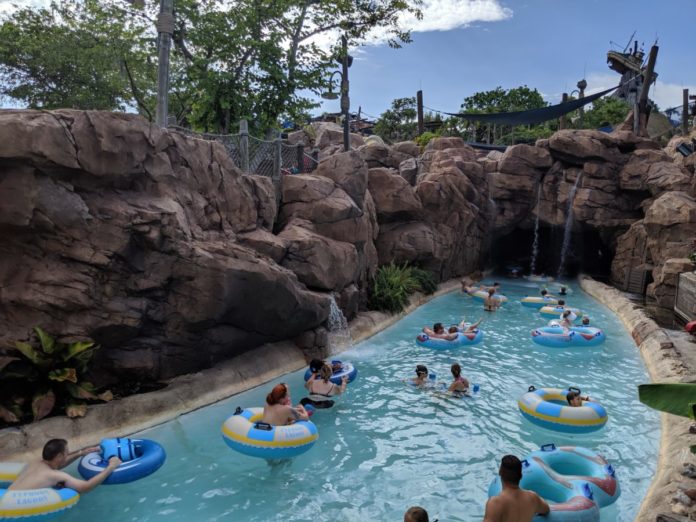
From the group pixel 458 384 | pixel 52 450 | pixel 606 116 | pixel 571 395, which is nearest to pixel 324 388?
pixel 458 384

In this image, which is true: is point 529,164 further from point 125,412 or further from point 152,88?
point 125,412

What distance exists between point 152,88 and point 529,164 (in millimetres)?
19613

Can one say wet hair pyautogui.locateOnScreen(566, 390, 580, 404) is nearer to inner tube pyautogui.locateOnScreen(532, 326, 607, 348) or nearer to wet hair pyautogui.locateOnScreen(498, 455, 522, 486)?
wet hair pyautogui.locateOnScreen(498, 455, 522, 486)

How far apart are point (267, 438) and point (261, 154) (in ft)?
28.9

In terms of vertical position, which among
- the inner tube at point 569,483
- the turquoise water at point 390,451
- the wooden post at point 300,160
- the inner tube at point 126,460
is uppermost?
the wooden post at point 300,160

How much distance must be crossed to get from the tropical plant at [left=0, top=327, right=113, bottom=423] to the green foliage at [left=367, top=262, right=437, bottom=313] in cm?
991

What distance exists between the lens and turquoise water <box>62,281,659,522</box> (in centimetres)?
680

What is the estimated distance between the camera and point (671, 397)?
4.53 meters

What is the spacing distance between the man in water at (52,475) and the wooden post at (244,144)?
819 centimetres

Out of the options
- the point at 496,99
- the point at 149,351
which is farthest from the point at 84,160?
the point at 496,99

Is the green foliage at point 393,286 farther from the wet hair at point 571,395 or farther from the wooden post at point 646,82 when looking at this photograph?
the wooden post at point 646,82

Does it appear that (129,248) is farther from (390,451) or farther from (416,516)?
(416,516)

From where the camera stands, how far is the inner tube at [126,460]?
6754 mm

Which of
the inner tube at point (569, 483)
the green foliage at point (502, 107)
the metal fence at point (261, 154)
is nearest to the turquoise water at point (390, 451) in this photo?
the inner tube at point (569, 483)
